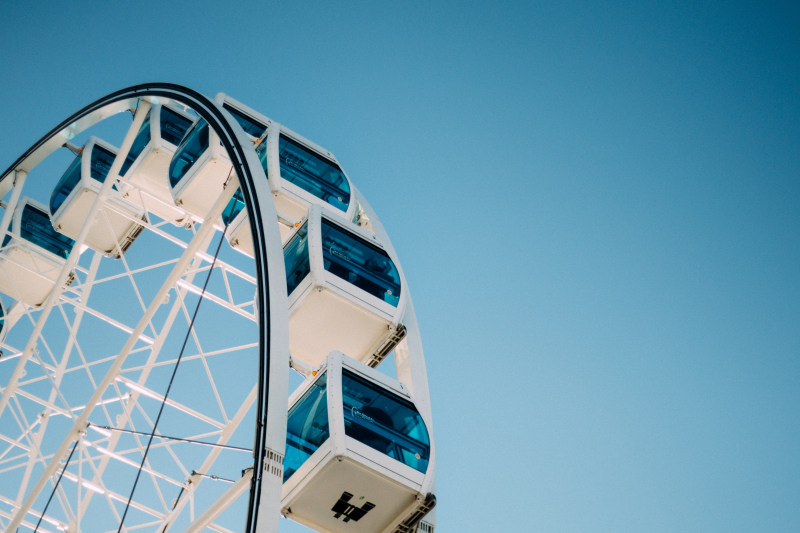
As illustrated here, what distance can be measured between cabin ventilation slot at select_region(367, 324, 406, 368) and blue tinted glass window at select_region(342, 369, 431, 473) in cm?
142

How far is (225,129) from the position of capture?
37.8 feet

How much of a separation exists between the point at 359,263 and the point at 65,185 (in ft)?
28.2

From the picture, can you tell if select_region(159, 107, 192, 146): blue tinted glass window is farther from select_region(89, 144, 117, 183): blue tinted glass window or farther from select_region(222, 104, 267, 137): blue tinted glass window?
select_region(89, 144, 117, 183): blue tinted glass window

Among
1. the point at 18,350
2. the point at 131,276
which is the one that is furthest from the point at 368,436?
the point at 18,350

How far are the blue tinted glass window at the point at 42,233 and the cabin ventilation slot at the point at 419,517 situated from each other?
42.7 feet

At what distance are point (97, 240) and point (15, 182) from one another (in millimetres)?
1698

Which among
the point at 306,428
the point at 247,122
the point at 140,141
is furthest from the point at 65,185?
the point at 306,428

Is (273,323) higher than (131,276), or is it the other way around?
(273,323)

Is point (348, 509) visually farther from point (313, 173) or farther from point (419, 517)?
point (313, 173)

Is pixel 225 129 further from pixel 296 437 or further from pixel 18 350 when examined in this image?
pixel 18 350

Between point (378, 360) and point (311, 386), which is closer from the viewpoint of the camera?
point (311, 386)

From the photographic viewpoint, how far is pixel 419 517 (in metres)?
9.78

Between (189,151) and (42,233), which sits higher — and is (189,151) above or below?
above

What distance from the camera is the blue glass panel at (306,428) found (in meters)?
9.60
